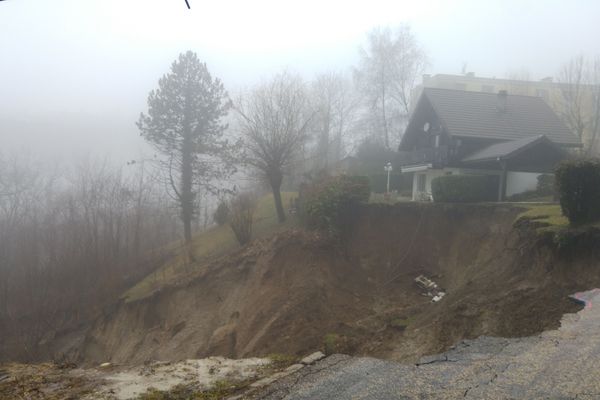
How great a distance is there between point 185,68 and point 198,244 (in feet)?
43.5

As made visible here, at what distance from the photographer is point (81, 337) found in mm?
24578

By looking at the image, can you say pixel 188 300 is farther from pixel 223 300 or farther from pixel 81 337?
pixel 81 337

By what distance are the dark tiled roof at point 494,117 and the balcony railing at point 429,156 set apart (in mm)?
1377

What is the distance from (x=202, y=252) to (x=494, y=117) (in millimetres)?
17902

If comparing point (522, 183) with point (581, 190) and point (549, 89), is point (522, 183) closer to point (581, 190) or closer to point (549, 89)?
point (581, 190)

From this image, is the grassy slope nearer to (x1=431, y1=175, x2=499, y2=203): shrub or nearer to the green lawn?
(x1=431, y1=175, x2=499, y2=203): shrub

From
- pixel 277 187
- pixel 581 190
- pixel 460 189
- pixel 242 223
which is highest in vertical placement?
pixel 277 187

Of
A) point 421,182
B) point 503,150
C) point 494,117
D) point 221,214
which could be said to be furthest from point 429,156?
point 221,214

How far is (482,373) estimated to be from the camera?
6574 millimetres

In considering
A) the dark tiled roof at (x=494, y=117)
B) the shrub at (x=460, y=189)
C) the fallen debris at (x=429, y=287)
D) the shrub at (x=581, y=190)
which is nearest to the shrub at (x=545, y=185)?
the shrub at (x=460, y=189)

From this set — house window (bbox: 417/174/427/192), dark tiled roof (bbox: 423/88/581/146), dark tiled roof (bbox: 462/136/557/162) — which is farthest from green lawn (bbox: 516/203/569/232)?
house window (bbox: 417/174/427/192)

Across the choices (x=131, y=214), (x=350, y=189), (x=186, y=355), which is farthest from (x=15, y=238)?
(x=350, y=189)

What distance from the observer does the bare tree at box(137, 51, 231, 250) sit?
32531mm

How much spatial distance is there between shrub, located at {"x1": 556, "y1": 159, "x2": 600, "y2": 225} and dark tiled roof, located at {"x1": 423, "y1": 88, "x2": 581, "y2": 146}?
1498 centimetres
